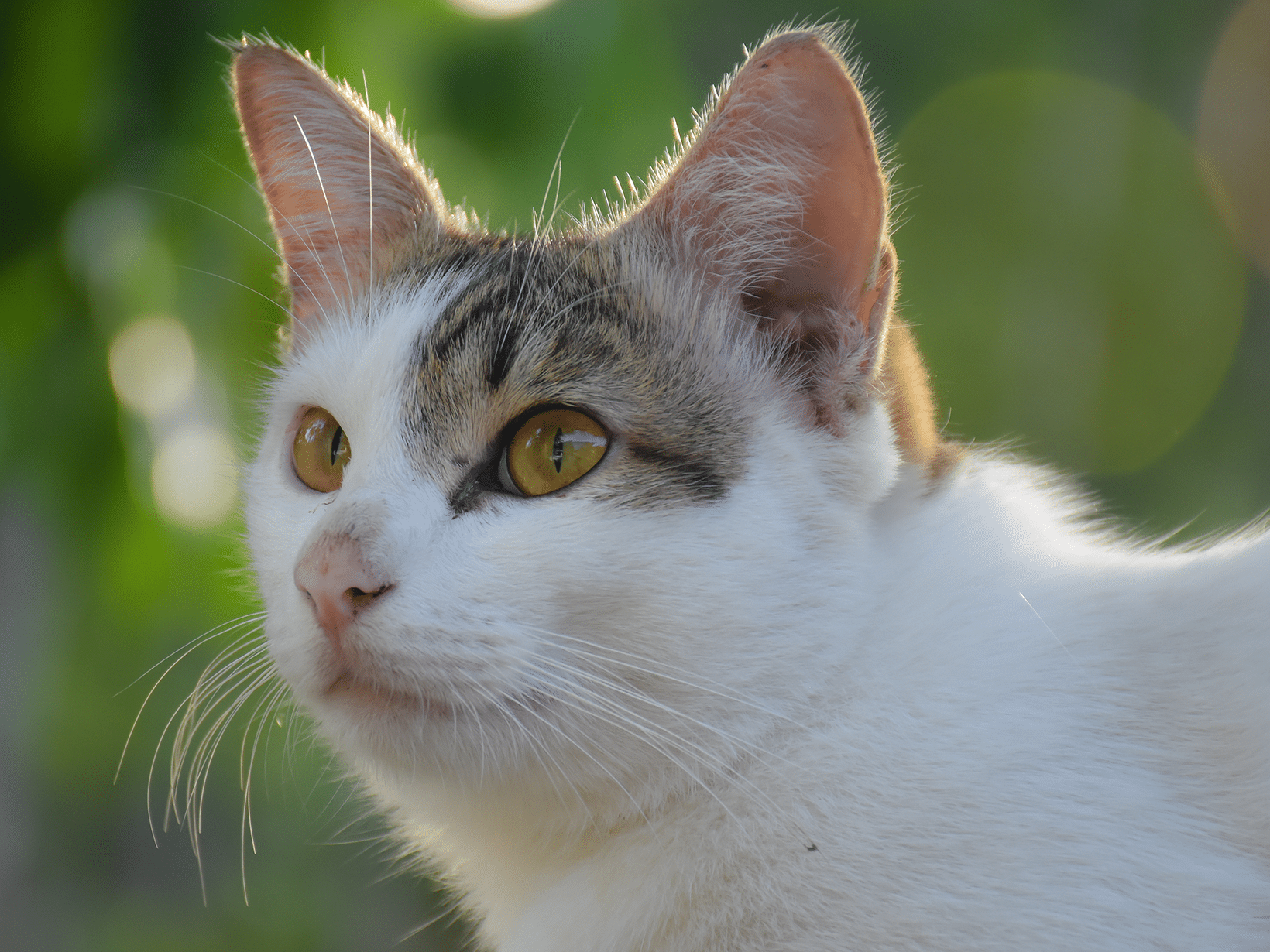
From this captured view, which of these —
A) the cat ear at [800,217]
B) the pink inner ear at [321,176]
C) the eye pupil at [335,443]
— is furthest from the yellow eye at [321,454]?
the cat ear at [800,217]

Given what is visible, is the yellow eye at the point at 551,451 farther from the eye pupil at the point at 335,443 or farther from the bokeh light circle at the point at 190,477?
the bokeh light circle at the point at 190,477

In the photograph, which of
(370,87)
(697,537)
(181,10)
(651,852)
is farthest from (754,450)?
(181,10)

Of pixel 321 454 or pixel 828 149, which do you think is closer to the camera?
pixel 828 149

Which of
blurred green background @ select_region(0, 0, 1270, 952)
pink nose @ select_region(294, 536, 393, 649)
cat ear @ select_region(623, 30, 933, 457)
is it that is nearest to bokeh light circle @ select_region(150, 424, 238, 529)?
blurred green background @ select_region(0, 0, 1270, 952)

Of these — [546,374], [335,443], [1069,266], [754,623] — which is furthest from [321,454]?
[1069,266]

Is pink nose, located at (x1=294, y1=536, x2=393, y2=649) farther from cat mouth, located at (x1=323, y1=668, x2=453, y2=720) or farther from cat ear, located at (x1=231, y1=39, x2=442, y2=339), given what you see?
cat ear, located at (x1=231, y1=39, x2=442, y2=339)

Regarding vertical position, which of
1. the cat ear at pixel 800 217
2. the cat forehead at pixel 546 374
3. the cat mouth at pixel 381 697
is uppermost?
the cat ear at pixel 800 217

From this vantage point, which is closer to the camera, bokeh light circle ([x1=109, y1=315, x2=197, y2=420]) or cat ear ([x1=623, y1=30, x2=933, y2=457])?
cat ear ([x1=623, y1=30, x2=933, y2=457])

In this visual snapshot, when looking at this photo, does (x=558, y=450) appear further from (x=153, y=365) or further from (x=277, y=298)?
(x=153, y=365)

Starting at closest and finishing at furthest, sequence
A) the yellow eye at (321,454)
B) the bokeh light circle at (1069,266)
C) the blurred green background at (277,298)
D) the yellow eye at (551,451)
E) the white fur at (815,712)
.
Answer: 1. the white fur at (815,712)
2. the yellow eye at (551,451)
3. the yellow eye at (321,454)
4. the blurred green background at (277,298)
5. the bokeh light circle at (1069,266)
